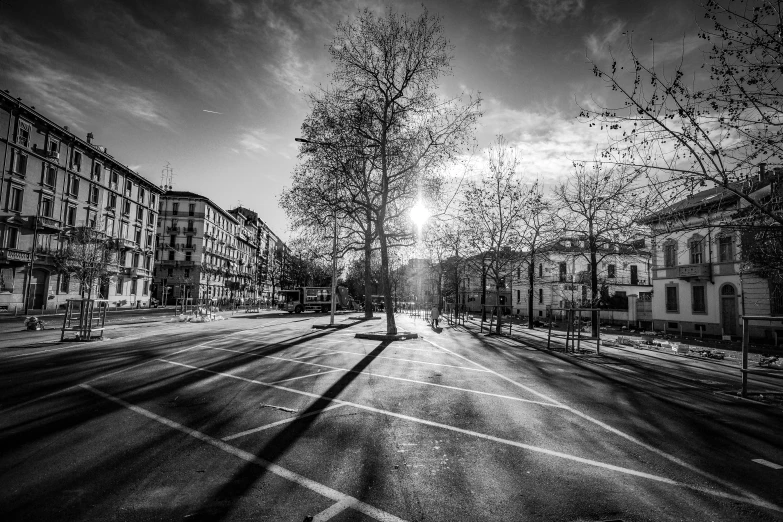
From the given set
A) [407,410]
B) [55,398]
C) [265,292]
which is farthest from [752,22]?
[265,292]

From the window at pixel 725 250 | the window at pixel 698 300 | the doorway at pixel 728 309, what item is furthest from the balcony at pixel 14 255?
the doorway at pixel 728 309

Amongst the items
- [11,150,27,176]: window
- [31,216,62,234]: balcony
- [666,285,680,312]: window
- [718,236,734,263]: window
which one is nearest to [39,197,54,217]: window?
[31,216,62,234]: balcony

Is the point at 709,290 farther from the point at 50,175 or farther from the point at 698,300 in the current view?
the point at 50,175

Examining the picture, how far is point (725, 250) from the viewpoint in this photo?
88.6ft

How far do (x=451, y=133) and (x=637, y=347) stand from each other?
529 inches

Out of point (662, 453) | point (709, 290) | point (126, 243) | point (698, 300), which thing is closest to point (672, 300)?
point (698, 300)

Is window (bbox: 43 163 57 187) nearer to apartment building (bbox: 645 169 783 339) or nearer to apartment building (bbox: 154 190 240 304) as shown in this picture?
apartment building (bbox: 154 190 240 304)

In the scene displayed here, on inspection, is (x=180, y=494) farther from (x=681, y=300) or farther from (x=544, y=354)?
(x=681, y=300)

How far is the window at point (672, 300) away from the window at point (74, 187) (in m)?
58.6

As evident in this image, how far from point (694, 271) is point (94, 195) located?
60.2 metres

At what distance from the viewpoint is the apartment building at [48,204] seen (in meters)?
32.8

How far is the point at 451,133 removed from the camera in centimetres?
1866

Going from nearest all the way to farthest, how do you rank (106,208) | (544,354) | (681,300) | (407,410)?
(407,410)
(544,354)
(681,300)
(106,208)

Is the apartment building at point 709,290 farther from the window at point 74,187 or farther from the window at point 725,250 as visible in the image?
the window at point 74,187
